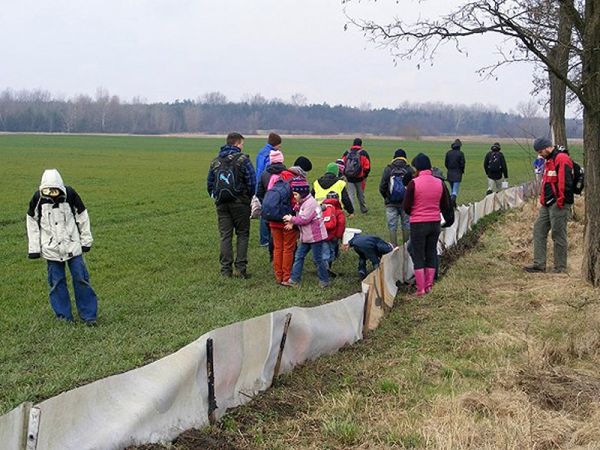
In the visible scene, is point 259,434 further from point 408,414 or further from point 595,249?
point 595,249

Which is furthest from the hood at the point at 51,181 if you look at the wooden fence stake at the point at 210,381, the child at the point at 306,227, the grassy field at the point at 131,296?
the wooden fence stake at the point at 210,381

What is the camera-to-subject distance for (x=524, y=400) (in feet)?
17.3

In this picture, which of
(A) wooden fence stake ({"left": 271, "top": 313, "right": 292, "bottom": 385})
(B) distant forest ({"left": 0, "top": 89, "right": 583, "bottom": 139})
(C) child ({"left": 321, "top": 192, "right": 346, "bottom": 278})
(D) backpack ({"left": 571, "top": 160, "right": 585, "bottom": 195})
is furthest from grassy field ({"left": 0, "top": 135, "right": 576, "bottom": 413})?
(B) distant forest ({"left": 0, "top": 89, "right": 583, "bottom": 139})

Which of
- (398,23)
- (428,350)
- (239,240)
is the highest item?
(398,23)

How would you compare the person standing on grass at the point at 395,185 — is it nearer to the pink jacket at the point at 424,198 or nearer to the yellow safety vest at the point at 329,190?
the yellow safety vest at the point at 329,190

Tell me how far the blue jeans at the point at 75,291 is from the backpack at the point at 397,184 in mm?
5320

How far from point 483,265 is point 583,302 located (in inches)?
118

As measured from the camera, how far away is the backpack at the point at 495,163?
20.3 metres

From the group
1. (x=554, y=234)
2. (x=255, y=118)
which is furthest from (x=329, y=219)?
(x=255, y=118)

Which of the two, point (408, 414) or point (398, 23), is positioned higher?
point (398, 23)

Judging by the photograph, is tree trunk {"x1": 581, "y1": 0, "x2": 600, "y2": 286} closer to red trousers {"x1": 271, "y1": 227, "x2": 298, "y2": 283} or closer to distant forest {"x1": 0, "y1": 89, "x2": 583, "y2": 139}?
red trousers {"x1": 271, "y1": 227, "x2": 298, "y2": 283}

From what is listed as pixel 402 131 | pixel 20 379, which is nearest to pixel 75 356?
pixel 20 379

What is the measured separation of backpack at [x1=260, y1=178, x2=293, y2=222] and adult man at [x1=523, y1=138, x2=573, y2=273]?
3.84 meters

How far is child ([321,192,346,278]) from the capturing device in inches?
378
